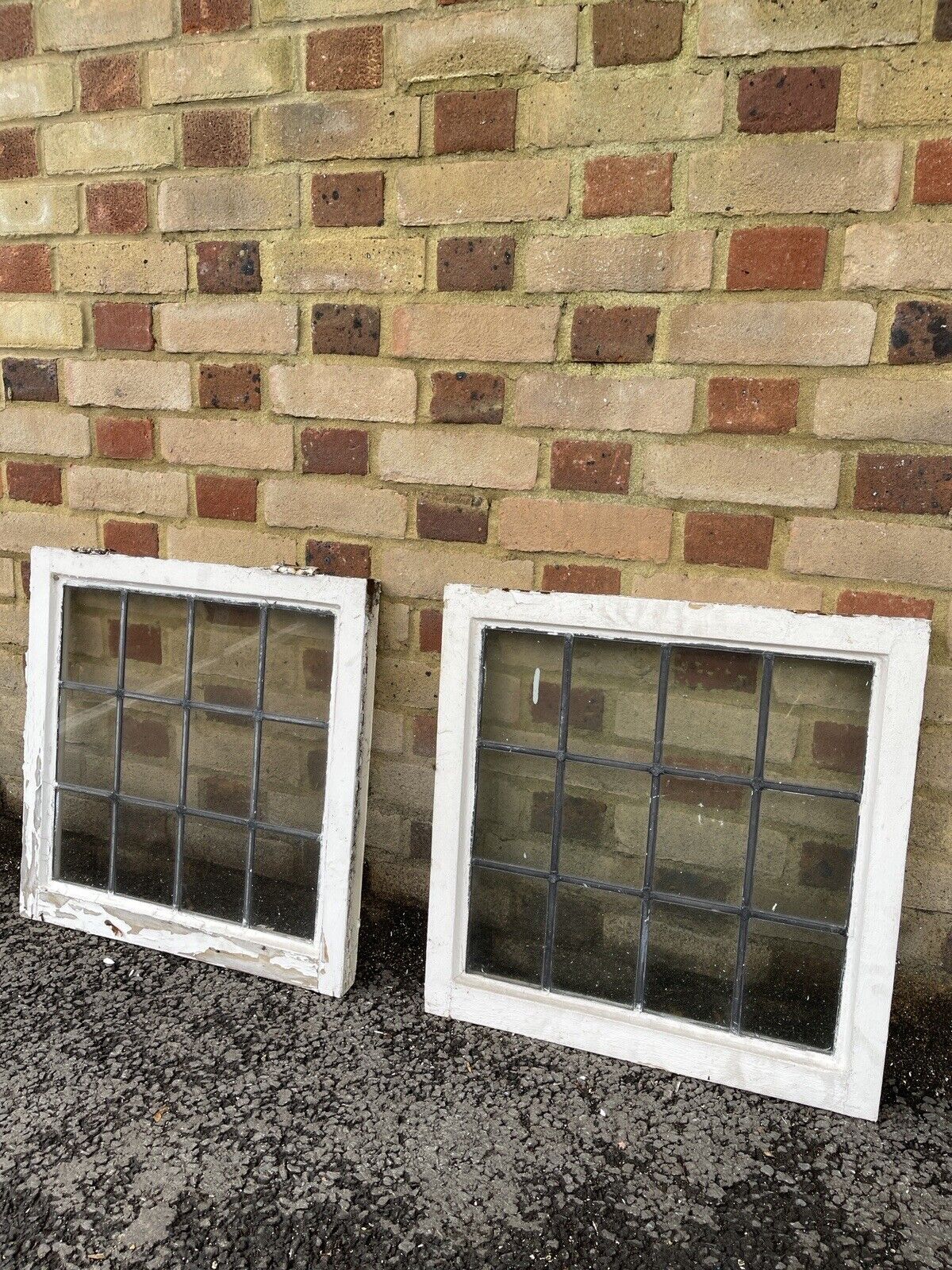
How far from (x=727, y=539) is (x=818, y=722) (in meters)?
0.36

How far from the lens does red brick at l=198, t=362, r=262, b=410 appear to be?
186 centimetres

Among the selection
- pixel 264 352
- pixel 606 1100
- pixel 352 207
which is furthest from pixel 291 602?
pixel 606 1100

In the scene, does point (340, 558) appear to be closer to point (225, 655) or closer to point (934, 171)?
point (225, 655)

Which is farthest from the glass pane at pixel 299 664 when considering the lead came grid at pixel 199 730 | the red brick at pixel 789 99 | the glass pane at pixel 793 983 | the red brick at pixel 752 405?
the red brick at pixel 789 99

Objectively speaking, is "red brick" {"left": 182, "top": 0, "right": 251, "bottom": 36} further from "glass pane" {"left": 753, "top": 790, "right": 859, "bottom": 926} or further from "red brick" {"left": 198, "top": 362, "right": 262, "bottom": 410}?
"glass pane" {"left": 753, "top": 790, "right": 859, "bottom": 926}

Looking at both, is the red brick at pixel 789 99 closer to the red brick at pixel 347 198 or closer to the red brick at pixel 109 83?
the red brick at pixel 347 198

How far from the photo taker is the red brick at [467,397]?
5.62 ft

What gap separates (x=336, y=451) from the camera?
1834 mm

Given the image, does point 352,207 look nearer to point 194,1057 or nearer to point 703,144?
point 703,144

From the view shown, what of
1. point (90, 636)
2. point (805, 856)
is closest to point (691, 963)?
point (805, 856)

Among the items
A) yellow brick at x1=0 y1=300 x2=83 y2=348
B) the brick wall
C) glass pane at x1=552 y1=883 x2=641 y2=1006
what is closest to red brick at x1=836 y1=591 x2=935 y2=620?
the brick wall

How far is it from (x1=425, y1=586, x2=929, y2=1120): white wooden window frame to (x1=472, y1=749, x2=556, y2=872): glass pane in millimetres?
44

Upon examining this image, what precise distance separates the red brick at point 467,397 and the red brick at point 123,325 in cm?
64

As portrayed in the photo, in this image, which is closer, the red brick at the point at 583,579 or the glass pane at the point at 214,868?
the red brick at the point at 583,579
